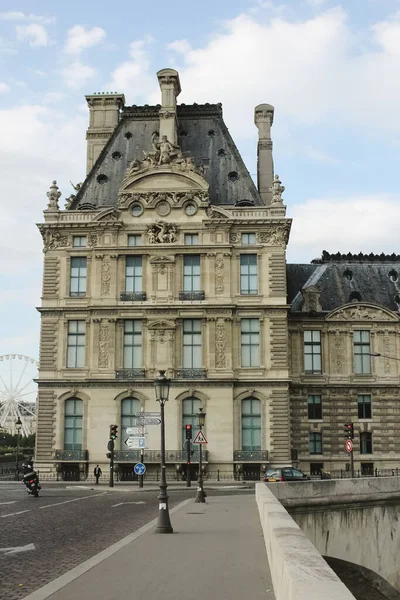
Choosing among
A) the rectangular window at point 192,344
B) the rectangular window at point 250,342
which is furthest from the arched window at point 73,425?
the rectangular window at point 250,342

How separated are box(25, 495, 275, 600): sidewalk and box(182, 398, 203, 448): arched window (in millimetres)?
30946

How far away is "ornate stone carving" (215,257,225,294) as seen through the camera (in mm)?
51000

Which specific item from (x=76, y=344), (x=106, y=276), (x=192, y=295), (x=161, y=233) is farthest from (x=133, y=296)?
(x=76, y=344)

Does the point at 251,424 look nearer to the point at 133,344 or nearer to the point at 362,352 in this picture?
the point at 133,344

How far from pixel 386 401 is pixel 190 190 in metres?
19.4

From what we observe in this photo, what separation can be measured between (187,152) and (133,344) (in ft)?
48.8

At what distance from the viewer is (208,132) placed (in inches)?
2292

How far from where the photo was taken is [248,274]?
5169 centimetres

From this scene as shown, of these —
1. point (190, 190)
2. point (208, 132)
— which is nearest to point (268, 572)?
point (190, 190)

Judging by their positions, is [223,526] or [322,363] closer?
[223,526]

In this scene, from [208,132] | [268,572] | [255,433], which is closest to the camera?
[268,572]

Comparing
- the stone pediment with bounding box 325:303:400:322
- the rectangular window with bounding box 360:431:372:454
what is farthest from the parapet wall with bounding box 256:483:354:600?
the stone pediment with bounding box 325:303:400:322

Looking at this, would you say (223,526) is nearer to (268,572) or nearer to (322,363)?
(268,572)

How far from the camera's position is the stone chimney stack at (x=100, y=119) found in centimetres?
6097
